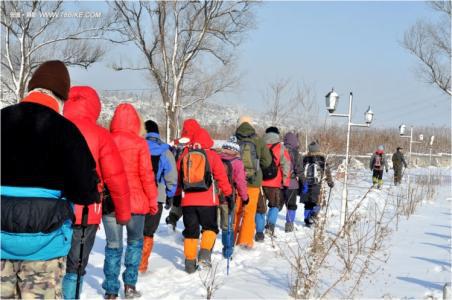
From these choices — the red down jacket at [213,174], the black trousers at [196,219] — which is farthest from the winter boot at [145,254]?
the red down jacket at [213,174]

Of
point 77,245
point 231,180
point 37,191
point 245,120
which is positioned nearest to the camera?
point 37,191

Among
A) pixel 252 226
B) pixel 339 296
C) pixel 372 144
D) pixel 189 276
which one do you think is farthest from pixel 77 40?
pixel 372 144

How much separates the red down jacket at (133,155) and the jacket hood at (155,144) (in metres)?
0.82

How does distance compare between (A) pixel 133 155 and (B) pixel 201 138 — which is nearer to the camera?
(A) pixel 133 155

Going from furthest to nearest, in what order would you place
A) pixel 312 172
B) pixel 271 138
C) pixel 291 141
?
pixel 312 172, pixel 291 141, pixel 271 138

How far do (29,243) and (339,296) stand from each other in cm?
321

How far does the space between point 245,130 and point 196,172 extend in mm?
1707

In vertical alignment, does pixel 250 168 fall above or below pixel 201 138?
below

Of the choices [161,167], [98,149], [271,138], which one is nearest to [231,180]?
[161,167]

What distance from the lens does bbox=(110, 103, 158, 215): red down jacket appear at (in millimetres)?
4961

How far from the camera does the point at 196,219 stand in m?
6.20

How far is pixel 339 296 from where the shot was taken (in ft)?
16.3

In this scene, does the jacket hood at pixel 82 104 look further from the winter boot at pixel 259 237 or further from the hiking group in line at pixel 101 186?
the winter boot at pixel 259 237

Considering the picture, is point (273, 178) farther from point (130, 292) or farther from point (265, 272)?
point (130, 292)
